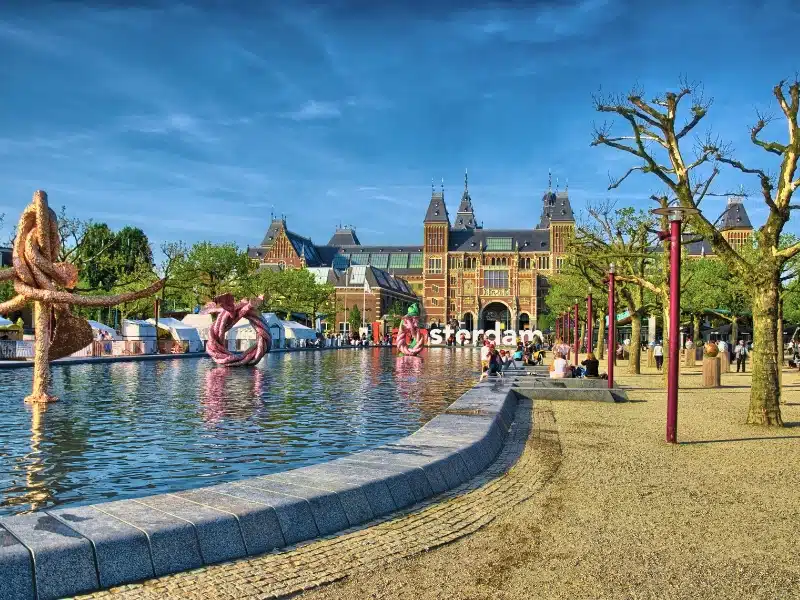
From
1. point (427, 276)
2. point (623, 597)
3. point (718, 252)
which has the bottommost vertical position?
point (623, 597)

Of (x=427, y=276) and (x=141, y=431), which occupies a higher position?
(x=427, y=276)

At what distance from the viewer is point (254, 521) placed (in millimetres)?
5320

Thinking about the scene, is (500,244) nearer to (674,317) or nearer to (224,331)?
(224,331)

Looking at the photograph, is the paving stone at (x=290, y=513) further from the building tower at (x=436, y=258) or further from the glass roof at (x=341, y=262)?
the glass roof at (x=341, y=262)

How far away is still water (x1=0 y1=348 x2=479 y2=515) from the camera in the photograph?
26.5 feet

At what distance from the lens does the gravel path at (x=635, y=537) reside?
4805mm

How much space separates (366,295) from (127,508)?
327 feet

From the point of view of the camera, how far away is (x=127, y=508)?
528 centimetres

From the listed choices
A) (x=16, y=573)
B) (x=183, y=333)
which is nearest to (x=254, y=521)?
(x=16, y=573)

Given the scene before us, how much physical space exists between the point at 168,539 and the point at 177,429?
722 centimetres

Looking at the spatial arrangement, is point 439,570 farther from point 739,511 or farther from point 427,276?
point 427,276

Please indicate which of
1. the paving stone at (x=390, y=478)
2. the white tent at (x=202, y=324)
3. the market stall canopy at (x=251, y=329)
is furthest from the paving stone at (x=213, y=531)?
the market stall canopy at (x=251, y=329)

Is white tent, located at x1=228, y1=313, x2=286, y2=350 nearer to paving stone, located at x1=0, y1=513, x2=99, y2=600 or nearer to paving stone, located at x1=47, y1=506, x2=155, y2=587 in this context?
paving stone, located at x1=47, y1=506, x2=155, y2=587

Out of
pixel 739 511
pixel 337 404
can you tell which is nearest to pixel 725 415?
pixel 337 404
